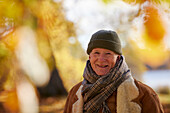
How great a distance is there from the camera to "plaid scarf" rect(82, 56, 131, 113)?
2.02m

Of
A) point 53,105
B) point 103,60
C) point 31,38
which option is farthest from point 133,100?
point 53,105

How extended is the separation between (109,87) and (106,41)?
46 cm

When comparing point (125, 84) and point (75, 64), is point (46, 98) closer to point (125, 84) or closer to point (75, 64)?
point (75, 64)

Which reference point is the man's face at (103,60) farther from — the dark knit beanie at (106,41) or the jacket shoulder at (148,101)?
the jacket shoulder at (148,101)

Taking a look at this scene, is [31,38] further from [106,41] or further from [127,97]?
[127,97]

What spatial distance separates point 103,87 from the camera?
2045 millimetres

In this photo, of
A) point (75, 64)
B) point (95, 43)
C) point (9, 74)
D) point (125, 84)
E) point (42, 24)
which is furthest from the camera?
point (9, 74)

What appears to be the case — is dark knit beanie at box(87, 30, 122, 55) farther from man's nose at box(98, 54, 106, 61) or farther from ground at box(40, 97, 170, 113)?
ground at box(40, 97, 170, 113)

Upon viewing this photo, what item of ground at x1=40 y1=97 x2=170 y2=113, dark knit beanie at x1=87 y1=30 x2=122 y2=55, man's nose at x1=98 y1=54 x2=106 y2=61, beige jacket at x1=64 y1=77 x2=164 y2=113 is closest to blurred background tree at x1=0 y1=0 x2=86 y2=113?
ground at x1=40 y1=97 x2=170 y2=113

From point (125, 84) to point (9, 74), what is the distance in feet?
36.4

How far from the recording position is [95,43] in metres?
2.13

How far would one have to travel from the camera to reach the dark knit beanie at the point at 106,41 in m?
2.08

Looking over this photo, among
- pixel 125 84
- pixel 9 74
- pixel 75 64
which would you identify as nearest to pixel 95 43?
pixel 125 84

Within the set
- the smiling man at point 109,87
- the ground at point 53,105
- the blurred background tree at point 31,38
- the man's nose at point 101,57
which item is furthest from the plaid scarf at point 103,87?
the ground at point 53,105
